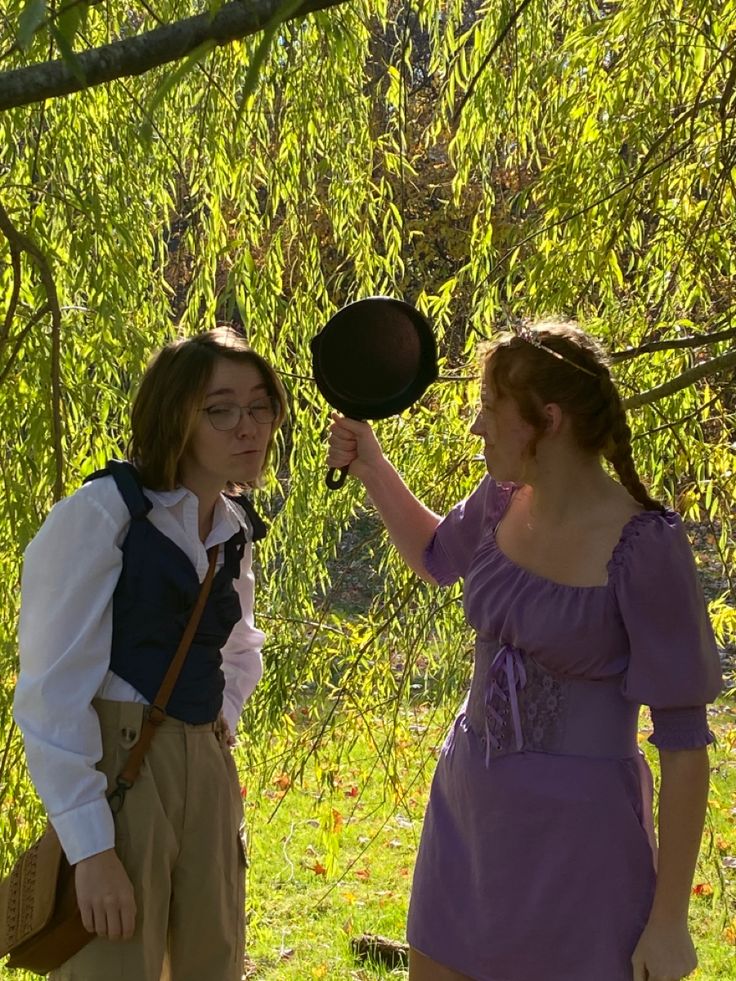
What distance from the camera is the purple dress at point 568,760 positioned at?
1.83m

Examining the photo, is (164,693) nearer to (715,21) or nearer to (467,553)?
(467,553)

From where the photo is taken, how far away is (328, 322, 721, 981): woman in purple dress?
1.83 metres

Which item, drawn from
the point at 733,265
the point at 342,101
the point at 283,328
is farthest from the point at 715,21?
the point at 283,328

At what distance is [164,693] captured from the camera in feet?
6.14

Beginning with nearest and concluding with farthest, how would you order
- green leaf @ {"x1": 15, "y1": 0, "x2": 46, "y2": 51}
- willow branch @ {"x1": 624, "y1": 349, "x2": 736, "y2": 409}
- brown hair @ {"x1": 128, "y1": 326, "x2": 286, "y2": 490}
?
green leaf @ {"x1": 15, "y1": 0, "x2": 46, "y2": 51}, brown hair @ {"x1": 128, "y1": 326, "x2": 286, "y2": 490}, willow branch @ {"x1": 624, "y1": 349, "x2": 736, "y2": 409}

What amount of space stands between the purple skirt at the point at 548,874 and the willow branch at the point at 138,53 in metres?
1.08

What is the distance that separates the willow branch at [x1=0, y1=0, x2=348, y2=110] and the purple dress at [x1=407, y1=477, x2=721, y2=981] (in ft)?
2.78

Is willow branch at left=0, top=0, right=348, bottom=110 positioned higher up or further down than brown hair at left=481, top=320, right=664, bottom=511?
higher up

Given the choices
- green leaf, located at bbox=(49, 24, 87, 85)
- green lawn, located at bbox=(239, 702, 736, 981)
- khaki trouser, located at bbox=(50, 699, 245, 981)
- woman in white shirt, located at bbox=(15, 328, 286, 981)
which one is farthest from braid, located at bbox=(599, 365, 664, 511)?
green lawn, located at bbox=(239, 702, 736, 981)

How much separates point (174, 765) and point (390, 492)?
65cm

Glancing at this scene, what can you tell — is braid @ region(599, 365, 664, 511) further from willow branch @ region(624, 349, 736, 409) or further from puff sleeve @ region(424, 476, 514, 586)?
willow branch @ region(624, 349, 736, 409)

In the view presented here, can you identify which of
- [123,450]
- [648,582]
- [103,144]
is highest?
[103,144]

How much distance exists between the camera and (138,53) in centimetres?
182

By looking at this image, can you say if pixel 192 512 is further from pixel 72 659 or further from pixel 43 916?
pixel 43 916
